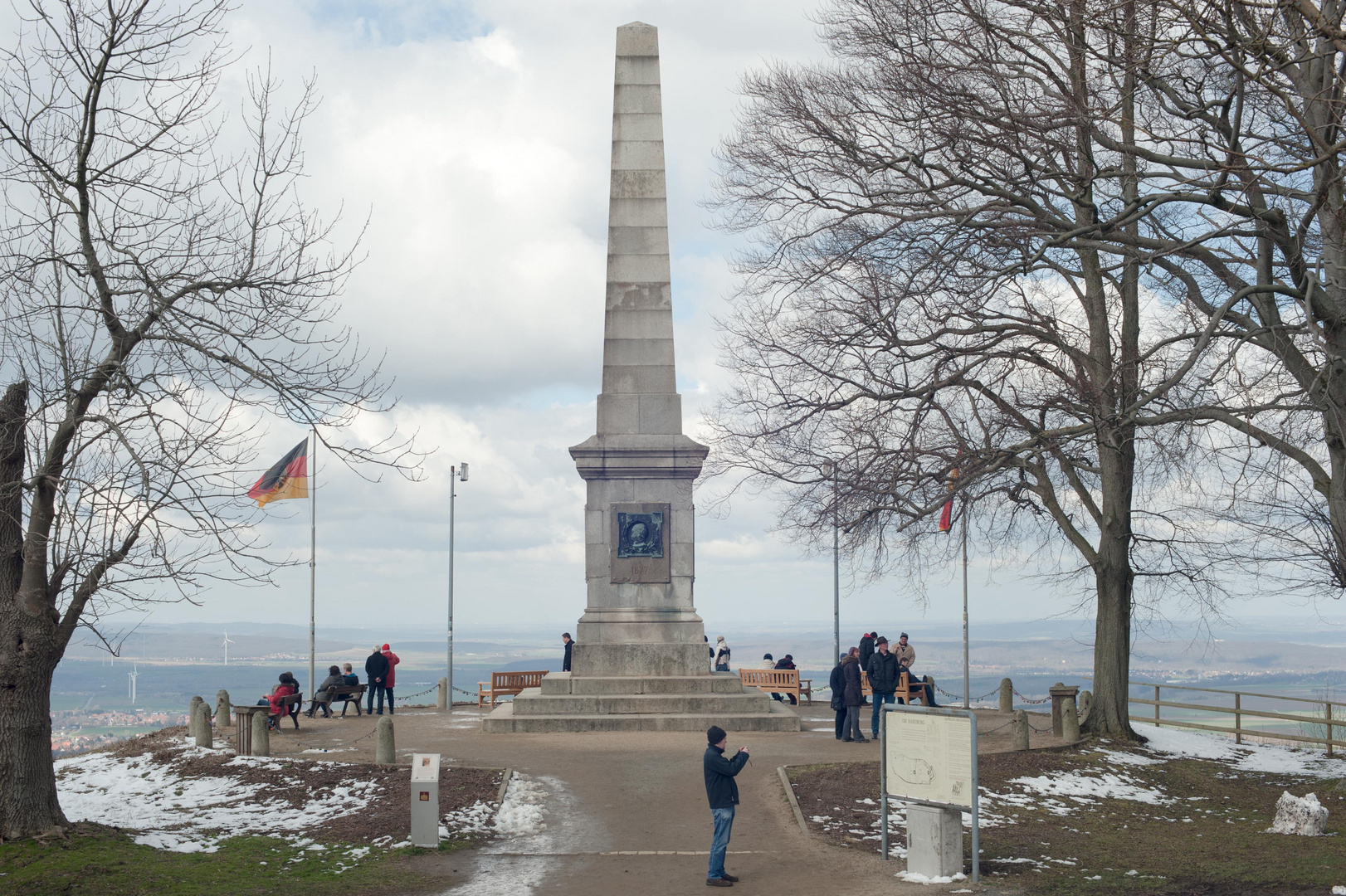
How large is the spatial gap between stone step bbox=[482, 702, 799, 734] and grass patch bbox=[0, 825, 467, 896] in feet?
24.2

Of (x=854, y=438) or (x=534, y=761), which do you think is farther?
(x=854, y=438)

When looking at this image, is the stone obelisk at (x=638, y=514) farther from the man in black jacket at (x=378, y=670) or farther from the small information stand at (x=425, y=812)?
the small information stand at (x=425, y=812)

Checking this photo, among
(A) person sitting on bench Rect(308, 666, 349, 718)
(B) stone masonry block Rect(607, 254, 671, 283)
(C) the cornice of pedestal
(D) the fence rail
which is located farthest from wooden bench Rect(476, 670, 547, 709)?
(D) the fence rail

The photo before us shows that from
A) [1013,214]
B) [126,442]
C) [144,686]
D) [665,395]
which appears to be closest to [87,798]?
[126,442]

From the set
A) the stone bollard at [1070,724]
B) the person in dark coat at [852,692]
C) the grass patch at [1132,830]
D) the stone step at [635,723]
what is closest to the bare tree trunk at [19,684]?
the grass patch at [1132,830]

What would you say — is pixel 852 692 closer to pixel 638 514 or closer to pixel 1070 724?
pixel 1070 724

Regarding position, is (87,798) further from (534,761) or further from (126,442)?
(126,442)

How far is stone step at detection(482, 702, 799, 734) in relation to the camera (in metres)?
20.4

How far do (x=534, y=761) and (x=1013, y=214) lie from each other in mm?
11435

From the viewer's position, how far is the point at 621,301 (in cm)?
2292

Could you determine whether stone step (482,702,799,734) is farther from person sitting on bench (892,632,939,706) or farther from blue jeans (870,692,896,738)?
person sitting on bench (892,632,939,706)

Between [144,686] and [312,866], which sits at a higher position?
[312,866]

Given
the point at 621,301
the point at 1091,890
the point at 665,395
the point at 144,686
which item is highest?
the point at 621,301

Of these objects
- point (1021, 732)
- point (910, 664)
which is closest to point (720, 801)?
point (1021, 732)
